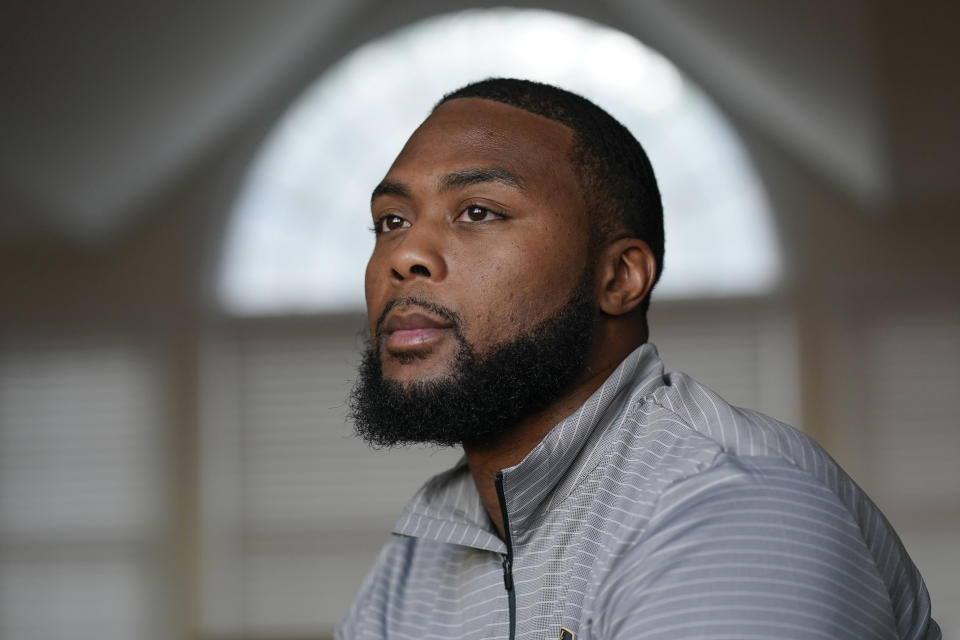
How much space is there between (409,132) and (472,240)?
4244 mm

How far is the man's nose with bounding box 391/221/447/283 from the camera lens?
135 cm

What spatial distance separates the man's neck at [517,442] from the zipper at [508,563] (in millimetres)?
62

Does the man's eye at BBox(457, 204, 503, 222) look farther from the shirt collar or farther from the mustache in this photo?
the shirt collar

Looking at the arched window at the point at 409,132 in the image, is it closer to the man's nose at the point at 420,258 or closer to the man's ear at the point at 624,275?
the man's ear at the point at 624,275

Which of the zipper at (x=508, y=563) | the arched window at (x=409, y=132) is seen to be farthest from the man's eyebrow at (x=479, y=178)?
the arched window at (x=409, y=132)

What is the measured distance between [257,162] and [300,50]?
567 millimetres

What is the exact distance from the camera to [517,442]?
141 cm

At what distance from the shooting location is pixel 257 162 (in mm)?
5465

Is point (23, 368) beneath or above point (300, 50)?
beneath

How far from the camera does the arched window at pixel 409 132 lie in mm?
5352

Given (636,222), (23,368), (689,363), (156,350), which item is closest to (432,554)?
(636,222)

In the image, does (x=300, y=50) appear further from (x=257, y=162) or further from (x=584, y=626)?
(x=584, y=626)

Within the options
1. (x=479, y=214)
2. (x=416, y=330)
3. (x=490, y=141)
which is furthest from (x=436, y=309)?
(x=490, y=141)

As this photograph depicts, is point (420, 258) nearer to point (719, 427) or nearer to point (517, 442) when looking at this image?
point (517, 442)
